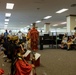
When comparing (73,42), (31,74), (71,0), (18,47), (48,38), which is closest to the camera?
(31,74)

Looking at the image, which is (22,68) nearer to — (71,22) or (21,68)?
(21,68)

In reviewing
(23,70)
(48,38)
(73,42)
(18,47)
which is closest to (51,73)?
(18,47)

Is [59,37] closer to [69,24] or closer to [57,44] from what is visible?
[57,44]

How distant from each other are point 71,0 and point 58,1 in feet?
2.21

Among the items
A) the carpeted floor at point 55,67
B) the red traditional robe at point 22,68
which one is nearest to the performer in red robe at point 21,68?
the red traditional robe at point 22,68

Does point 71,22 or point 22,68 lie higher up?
point 71,22

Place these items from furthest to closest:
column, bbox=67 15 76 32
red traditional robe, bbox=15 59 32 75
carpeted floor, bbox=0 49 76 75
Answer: column, bbox=67 15 76 32, carpeted floor, bbox=0 49 76 75, red traditional robe, bbox=15 59 32 75

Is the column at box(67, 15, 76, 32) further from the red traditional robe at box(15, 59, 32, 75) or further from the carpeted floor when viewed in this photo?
the red traditional robe at box(15, 59, 32, 75)

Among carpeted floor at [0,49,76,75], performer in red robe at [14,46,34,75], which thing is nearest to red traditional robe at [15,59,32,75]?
performer in red robe at [14,46,34,75]

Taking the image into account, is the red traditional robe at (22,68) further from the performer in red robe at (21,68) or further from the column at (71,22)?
the column at (71,22)

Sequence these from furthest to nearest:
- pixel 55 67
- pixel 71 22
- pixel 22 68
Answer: pixel 71 22 < pixel 55 67 < pixel 22 68

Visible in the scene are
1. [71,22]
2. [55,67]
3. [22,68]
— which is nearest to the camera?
[22,68]

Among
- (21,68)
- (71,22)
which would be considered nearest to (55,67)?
(21,68)

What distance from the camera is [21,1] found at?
27.8ft
